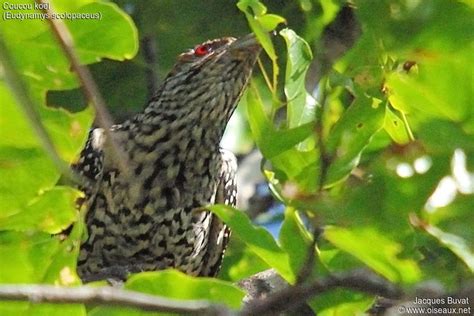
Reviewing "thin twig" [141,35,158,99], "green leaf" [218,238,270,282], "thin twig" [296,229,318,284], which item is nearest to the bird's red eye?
"thin twig" [141,35,158,99]

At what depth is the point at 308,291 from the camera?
1657 mm

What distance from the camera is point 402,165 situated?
1.99 meters

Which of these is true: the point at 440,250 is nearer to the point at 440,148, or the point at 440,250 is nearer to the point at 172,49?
the point at 440,148

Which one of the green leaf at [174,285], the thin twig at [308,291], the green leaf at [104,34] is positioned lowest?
the green leaf at [174,285]

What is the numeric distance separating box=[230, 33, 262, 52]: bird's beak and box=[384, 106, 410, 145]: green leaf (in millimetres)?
1681

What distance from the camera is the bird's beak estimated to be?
4.09 metres

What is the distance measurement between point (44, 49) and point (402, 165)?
73 cm

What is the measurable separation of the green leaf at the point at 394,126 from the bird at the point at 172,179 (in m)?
1.59

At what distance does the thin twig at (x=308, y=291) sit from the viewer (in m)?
1.59

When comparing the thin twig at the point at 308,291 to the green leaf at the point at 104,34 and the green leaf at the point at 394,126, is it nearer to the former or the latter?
the green leaf at the point at 394,126

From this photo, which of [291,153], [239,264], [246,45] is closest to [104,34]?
[291,153]

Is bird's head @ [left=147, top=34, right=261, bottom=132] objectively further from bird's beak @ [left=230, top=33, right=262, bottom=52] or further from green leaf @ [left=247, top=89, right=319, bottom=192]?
green leaf @ [left=247, top=89, right=319, bottom=192]

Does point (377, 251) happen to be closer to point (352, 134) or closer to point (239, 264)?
point (352, 134)

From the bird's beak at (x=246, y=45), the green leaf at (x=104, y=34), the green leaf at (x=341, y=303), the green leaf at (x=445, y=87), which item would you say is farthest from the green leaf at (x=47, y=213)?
the bird's beak at (x=246, y=45)
